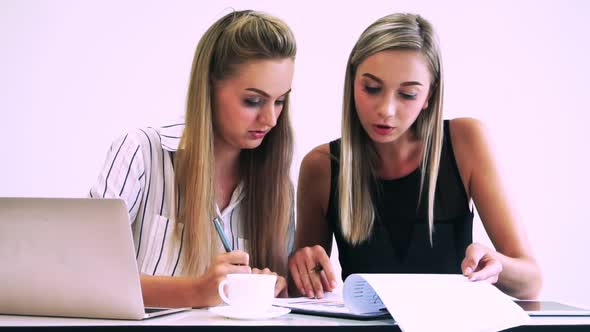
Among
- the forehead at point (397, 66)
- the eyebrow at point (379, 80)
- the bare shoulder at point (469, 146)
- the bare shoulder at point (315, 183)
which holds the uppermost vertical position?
the forehead at point (397, 66)

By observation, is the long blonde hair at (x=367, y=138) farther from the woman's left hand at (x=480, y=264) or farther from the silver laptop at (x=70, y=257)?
the silver laptop at (x=70, y=257)

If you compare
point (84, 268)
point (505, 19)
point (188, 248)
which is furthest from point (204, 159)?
point (505, 19)

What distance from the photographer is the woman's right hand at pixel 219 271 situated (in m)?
1.27

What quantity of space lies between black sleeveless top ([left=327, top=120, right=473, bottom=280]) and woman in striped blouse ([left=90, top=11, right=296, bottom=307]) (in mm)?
206

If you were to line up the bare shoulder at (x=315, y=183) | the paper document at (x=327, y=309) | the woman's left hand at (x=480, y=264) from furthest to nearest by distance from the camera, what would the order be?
the bare shoulder at (x=315, y=183), the woman's left hand at (x=480, y=264), the paper document at (x=327, y=309)

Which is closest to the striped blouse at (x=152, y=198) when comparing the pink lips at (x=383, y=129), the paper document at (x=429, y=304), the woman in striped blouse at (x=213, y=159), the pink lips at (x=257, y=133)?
the woman in striped blouse at (x=213, y=159)

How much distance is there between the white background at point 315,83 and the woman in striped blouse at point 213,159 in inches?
43.5

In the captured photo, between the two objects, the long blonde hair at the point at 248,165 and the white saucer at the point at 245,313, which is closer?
the white saucer at the point at 245,313

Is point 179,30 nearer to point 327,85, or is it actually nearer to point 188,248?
point 327,85

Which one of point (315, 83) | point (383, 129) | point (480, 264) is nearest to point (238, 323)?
point (480, 264)

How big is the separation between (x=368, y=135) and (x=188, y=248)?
55 cm

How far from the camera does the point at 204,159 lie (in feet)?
5.64

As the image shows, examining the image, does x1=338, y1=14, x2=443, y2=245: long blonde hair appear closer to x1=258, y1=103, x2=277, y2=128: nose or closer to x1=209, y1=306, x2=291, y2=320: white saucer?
x1=258, y1=103, x2=277, y2=128: nose

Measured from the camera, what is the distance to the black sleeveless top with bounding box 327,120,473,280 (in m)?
1.87
